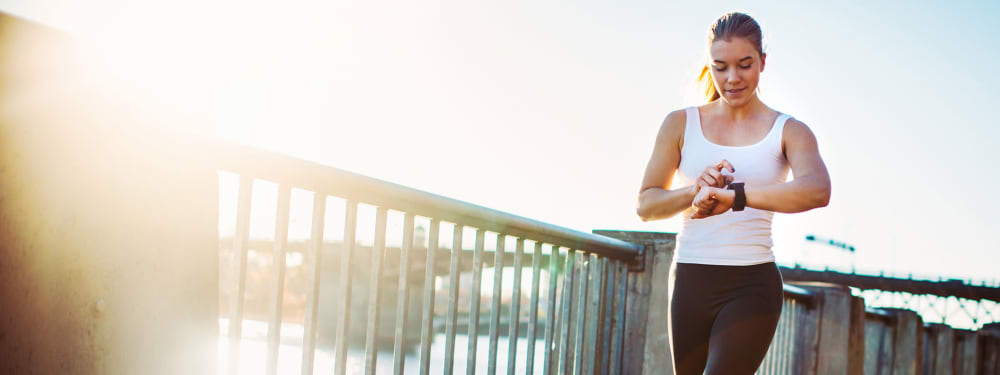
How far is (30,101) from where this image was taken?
1106mm

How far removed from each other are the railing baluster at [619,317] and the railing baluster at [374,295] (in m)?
1.86

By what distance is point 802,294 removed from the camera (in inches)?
206

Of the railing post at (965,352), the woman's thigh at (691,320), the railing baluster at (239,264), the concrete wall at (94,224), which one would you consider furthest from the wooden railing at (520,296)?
the railing post at (965,352)

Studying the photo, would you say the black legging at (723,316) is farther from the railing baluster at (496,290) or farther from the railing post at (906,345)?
the railing post at (906,345)

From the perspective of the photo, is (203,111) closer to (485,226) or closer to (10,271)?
(10,271)

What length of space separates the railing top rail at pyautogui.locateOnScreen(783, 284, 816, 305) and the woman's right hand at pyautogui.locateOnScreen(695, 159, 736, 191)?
2.94 m

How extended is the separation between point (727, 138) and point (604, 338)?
1.37m

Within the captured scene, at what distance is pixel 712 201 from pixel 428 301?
0.94 m

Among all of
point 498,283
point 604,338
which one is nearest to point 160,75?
point 498,283

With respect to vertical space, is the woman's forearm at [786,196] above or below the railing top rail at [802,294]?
above

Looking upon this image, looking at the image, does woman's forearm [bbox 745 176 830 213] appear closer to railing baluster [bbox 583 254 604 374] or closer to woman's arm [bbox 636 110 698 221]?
woman's arm [bbox 636 110 698 221]

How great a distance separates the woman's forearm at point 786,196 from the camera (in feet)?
7.89

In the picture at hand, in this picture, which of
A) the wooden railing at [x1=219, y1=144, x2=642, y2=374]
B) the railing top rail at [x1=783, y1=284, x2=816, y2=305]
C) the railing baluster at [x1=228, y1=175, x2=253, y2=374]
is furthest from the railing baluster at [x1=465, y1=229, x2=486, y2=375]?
the railing top rail at [x1=783, y1=284, x2=816, y2=305]

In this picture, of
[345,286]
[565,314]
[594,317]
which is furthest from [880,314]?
[345,286]
